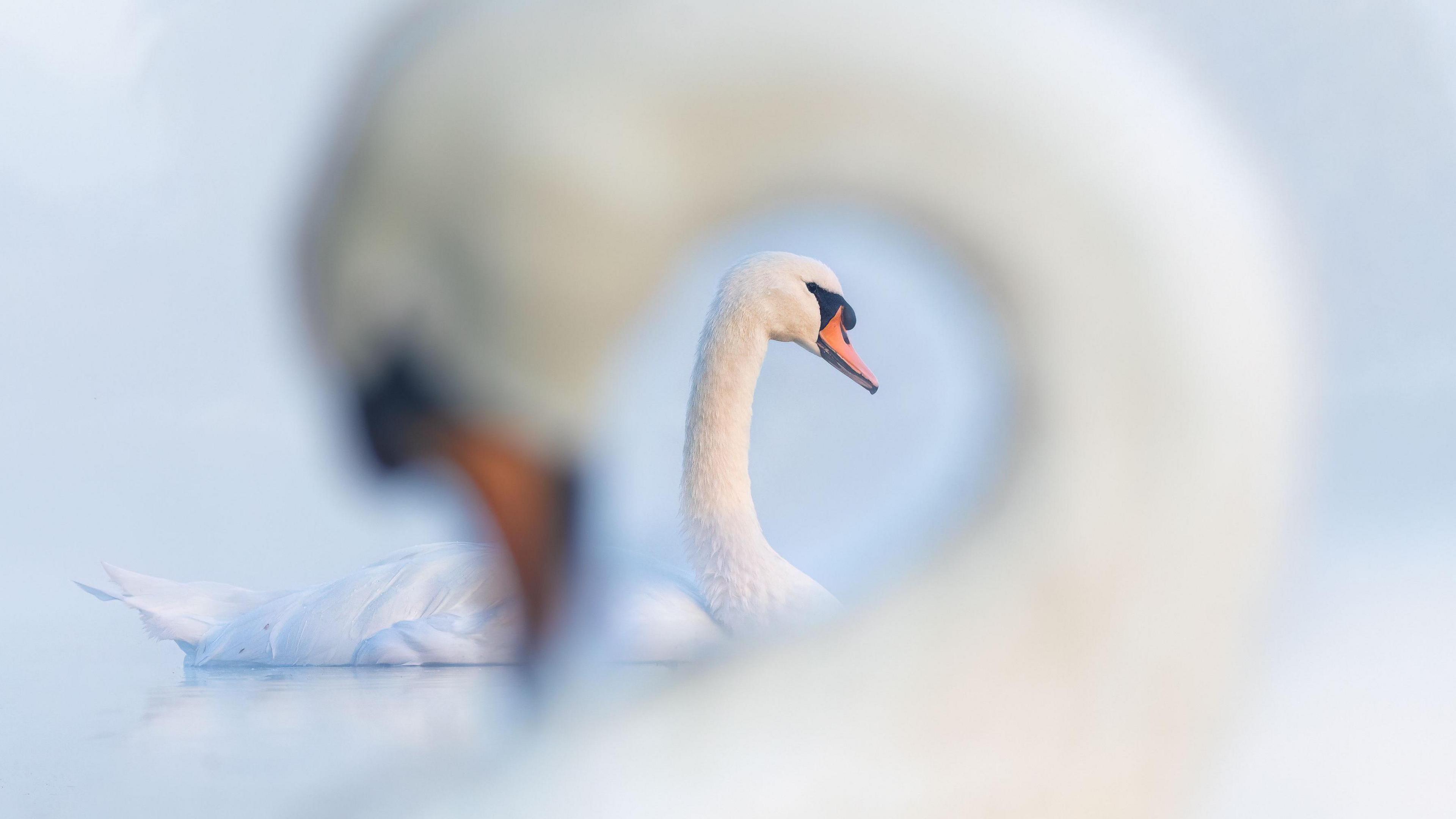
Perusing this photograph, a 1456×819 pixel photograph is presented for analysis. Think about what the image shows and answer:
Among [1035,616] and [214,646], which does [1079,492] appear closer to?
[1035,616]

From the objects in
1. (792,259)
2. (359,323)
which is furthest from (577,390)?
(792,259)

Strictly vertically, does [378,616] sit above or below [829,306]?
below

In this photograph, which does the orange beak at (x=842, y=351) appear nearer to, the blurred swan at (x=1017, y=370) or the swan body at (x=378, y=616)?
the swan body at (x=378, y=616)

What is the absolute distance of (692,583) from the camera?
2656 millimetres

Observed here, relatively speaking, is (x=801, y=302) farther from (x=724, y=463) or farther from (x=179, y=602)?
(x=179, y=602)

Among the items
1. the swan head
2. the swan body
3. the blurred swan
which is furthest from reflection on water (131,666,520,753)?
the swan head

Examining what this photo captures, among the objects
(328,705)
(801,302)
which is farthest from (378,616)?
(801,302)

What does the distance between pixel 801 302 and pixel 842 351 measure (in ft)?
0.38

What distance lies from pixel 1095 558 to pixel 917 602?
0.19m

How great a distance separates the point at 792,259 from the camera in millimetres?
2377

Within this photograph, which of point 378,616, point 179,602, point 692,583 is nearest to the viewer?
point 692,583

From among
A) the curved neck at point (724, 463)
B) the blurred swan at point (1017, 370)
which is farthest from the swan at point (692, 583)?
the blurred swan at point (1017, 370)

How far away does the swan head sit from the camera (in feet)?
7.76

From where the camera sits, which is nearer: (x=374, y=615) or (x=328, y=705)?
(x=328, y=705)
